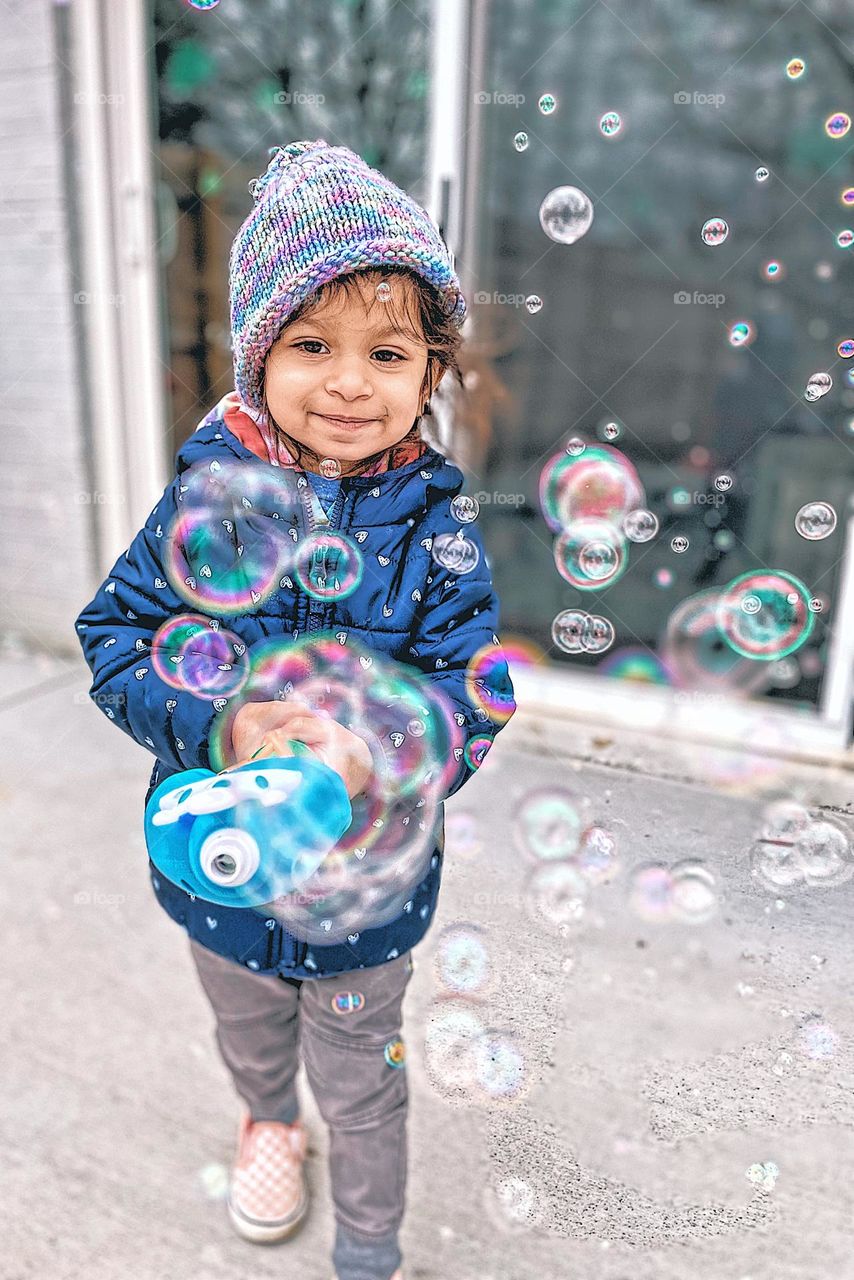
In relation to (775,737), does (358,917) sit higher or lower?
higher

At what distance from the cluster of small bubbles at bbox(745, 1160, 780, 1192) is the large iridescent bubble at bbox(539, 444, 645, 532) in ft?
3.39

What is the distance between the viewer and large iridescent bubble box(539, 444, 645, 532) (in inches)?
62.9

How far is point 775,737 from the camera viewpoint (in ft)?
8.09

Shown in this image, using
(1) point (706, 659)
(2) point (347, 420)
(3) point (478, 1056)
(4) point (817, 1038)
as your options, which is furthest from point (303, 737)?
(1) point (706, 659)

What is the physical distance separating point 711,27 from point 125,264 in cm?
221

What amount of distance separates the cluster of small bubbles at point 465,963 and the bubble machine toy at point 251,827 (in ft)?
1.47

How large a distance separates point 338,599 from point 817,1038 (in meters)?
0.76

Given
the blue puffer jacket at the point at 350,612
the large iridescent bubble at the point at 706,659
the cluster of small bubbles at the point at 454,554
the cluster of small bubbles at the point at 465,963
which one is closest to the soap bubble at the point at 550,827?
the cluster of small bubbles at the point at 465,963

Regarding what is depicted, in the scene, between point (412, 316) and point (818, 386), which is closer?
point (412, 316)

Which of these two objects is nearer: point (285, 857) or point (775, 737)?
point (285, 857)

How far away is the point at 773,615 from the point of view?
171 cm

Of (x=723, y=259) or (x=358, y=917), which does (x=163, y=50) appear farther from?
(x=358, y=917)

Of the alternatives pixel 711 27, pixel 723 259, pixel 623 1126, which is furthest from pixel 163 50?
pixel 623 1126

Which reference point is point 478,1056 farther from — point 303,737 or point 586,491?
point 586,491
